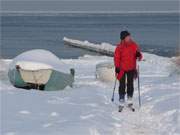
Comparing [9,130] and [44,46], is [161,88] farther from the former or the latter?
[44,46]

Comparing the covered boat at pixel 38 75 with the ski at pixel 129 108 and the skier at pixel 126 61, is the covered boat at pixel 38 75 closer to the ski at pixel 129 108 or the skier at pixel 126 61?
the skier at pixel 126 61

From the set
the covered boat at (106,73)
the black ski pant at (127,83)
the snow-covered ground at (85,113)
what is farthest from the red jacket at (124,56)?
the covered boat at (106,73)

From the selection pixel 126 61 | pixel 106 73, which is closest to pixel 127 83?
pixel 126 61

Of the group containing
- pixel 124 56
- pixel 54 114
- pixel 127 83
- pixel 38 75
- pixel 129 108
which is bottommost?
pixel 129 108

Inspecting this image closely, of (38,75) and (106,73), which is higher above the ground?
(38,75)

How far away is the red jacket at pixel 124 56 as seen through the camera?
1224 cm

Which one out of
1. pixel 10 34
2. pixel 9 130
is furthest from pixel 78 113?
pixel 10 34

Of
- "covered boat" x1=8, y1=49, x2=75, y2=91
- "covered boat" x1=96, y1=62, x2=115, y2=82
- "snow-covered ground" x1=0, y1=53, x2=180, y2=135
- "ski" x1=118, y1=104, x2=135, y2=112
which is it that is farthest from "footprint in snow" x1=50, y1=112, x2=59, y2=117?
"covered boat" x1=96, y1=62, x2=115, y2=82

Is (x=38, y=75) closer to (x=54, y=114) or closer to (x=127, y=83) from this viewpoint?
(x=127, y=83)

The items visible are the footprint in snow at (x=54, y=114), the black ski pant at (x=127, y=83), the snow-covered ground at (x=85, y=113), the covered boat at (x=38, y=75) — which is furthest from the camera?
the covered boat at (x=38, y=75)

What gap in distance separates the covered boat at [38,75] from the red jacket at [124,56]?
4693mm

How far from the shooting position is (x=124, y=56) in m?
12.3

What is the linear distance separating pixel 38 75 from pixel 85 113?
577 cm

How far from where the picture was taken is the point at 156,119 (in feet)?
36.6
